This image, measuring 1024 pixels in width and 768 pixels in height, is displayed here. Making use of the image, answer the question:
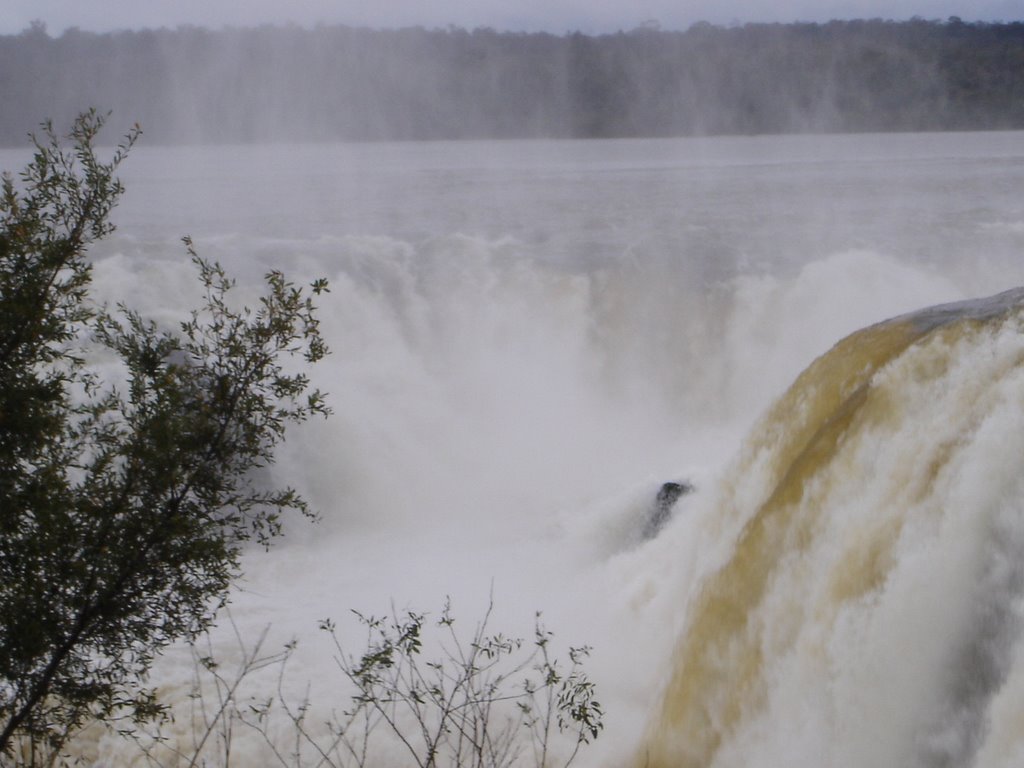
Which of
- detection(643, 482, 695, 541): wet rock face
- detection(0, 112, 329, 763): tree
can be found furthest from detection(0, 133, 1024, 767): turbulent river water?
detection(0, 112, 329, 763): tree

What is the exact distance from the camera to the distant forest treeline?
2623 cm

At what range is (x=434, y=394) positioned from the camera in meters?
11.7

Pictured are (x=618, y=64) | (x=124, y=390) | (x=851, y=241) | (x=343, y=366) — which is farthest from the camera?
(x=618, y=64)

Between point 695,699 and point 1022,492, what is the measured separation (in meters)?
1.68

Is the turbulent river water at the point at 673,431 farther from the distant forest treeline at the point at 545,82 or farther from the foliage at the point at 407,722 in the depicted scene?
the distant forest treeline at the point at 545,82

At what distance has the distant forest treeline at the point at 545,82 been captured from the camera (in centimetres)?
2623

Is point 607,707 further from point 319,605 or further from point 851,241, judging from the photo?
point 851,241

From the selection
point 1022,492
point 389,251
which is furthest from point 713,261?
point 1022,492

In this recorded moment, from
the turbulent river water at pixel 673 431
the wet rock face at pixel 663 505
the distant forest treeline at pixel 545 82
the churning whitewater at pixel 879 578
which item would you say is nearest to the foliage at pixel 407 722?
the turbulent river water at pixel 673 431

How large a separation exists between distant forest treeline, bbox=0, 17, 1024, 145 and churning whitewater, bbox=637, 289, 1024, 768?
73.5 ft

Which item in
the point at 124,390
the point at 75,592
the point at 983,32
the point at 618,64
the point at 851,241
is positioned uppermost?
the point at 618,64

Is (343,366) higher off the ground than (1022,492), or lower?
higher

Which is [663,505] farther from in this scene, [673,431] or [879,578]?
[879,578]

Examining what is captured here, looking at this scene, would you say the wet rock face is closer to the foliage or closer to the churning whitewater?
the foliage
